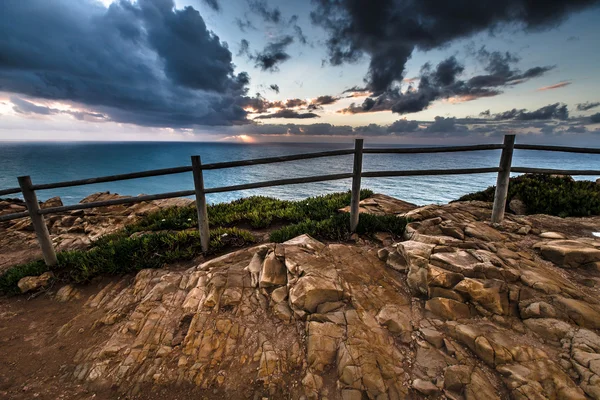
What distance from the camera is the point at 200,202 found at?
523 centimetres

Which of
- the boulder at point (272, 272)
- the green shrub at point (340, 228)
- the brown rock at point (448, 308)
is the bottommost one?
the brown rock at point (448, 308)

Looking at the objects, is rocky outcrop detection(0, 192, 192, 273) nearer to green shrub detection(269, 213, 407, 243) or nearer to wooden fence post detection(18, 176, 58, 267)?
wooden fence post detection(18, 176, 58, 267)

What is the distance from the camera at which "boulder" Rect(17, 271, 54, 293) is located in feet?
16.1

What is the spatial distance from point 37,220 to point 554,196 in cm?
1346

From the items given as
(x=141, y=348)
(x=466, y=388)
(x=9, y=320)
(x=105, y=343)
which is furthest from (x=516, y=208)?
(x=9, y=320)

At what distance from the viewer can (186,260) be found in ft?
17.3

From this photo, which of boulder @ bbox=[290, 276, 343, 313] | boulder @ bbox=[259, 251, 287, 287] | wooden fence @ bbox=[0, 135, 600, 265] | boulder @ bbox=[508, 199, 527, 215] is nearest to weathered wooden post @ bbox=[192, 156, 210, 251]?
wooden fence @ bbox=[0, 135, 600, 265]

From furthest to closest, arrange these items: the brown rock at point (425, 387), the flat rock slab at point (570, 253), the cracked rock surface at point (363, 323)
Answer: the flat rock slab at point (570, 253) < the cracked rock surface at point (363, 323) < the brown rock at point (425, 387)

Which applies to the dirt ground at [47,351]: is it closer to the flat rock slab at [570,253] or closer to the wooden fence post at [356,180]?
the wooden fence post at [356,180]

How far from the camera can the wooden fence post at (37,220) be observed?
5000mm

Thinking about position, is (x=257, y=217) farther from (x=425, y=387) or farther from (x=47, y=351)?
(x=425, y=387)

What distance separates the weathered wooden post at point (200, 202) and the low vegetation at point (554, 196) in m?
9.11

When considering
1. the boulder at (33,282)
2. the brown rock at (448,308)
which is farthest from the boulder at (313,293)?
the boulder at (33,282)

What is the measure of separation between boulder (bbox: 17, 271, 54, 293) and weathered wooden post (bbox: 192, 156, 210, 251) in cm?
308
